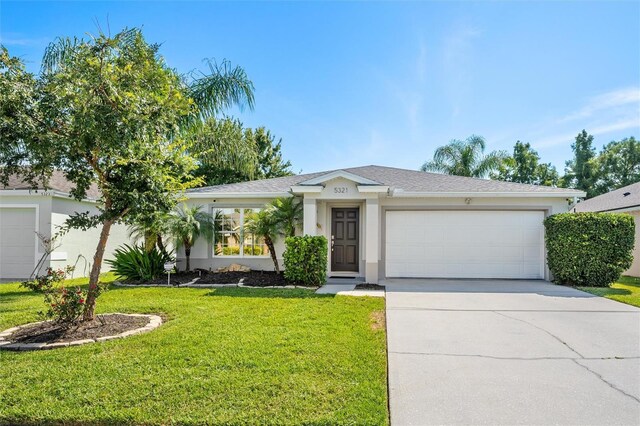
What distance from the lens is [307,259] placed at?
31.5 feet

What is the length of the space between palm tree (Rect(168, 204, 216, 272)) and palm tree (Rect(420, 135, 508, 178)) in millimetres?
16658

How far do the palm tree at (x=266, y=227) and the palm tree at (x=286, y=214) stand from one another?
0.37ft

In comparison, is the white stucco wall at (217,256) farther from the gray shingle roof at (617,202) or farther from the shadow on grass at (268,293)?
the gray shingle roof at (617,202)

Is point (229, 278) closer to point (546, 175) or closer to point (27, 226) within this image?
point (27, 226)

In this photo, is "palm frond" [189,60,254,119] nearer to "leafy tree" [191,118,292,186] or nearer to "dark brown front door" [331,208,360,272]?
"leafy tree" [191,118,292,186]

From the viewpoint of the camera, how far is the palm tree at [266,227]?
1061 centimetres

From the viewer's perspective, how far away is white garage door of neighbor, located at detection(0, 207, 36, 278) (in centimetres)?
1134

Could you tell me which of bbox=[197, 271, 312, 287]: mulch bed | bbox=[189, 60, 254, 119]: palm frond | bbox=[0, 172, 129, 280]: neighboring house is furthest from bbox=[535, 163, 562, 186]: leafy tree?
bbox=[0, 172, 129, 280]: neighboring house

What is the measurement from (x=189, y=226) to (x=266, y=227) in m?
2.28

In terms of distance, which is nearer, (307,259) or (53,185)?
(307,259)

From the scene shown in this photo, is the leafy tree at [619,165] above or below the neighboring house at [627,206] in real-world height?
above

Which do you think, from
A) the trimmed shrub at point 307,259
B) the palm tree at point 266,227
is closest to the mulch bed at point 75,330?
the trimmed shrub at point 307,259

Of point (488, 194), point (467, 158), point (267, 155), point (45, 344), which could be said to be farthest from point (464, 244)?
point (267, 155)

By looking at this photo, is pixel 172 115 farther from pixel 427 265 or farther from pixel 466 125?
pixel 466 125
